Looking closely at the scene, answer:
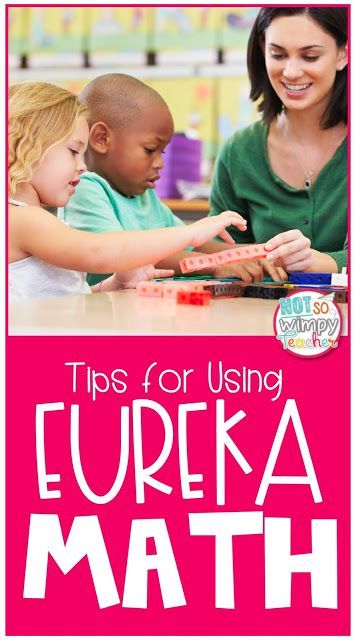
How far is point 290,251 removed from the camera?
4.15 feet

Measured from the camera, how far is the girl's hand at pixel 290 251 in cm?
123

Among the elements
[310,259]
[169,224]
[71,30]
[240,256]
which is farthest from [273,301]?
[71,30]

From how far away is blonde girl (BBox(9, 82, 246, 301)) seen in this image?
1.13 metres

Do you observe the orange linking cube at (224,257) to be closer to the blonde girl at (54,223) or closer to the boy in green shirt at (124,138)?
the blonde girl at (54,223)

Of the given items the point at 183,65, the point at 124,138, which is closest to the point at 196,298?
the point at 124,138

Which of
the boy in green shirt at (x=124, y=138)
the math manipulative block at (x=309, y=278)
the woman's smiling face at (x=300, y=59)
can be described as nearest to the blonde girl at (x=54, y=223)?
the math manipulative block at (x=309, y=278)

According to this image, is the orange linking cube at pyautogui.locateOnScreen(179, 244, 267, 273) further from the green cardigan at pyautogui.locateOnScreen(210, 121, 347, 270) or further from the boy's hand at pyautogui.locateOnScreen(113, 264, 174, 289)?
the green cardigan at pyautogui.locateOnScreen(210, 121, 347, 270)

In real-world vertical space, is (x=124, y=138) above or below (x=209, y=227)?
above

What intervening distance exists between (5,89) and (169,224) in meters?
0.75

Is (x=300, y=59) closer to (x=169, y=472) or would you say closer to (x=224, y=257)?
(x=224, y=257)

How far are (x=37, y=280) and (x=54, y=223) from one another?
0.11 m

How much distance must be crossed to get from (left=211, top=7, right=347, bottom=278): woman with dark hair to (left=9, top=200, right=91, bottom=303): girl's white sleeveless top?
303mm

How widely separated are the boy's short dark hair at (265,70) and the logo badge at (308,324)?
60 cm

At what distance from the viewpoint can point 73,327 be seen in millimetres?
908
